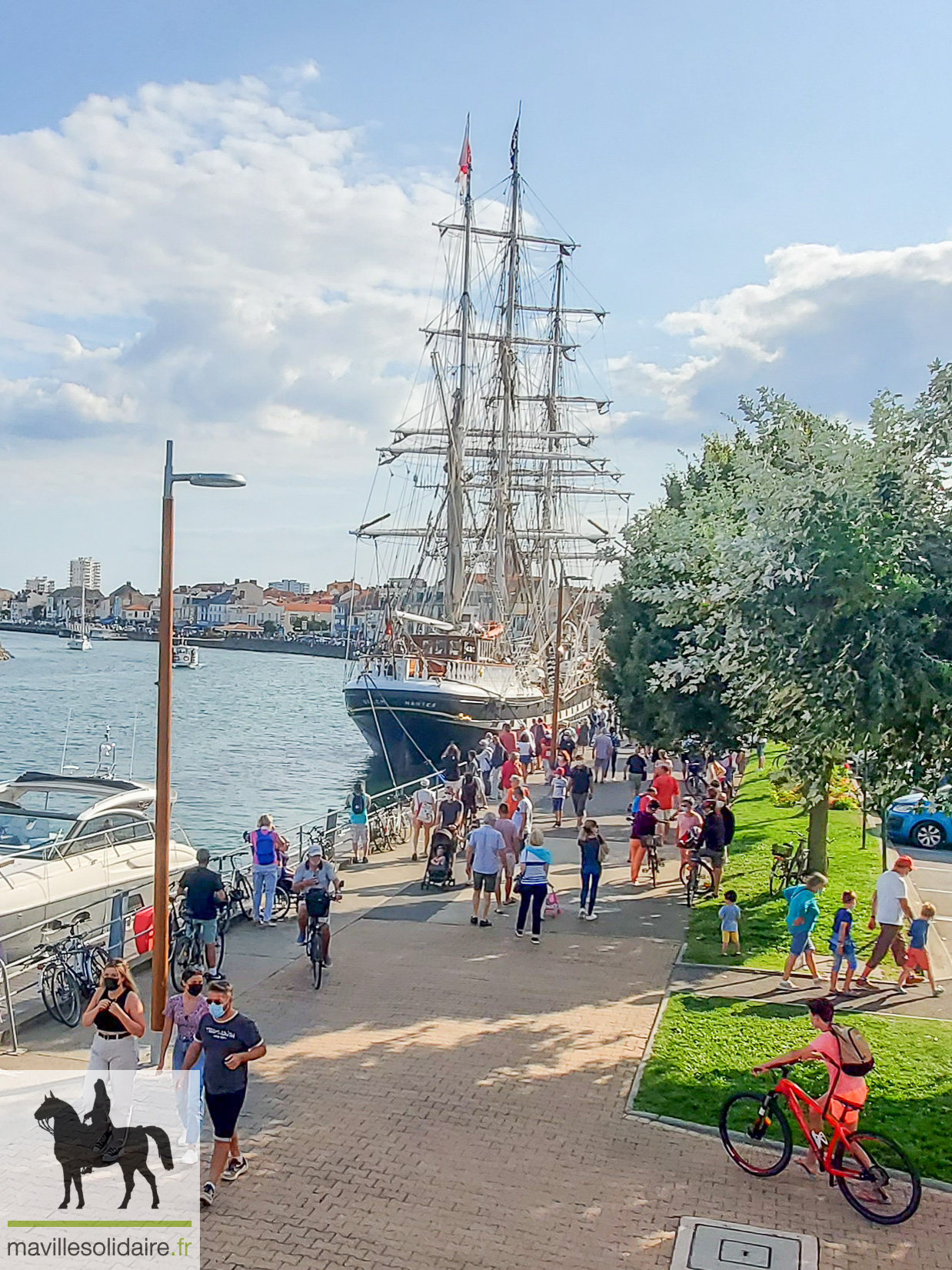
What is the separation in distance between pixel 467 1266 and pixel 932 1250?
3010mm

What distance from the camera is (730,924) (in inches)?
562

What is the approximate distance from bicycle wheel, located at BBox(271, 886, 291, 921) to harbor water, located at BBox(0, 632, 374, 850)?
5769 mm

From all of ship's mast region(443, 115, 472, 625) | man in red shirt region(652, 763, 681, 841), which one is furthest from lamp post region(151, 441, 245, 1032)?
ship's mast region(443, 115, 472, 625)

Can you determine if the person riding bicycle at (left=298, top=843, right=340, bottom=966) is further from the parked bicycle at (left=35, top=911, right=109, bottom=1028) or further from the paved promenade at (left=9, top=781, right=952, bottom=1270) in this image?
the parked bicycle at (left=35, top=911, right=109, bottom=1028)

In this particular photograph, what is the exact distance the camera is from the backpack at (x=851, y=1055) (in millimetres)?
7859

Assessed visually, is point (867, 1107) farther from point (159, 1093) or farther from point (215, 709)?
point (215, 709)

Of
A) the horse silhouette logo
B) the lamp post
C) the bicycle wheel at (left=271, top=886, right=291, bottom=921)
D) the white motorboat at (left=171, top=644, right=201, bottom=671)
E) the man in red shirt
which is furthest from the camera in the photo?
the white motorboat at (left=171, top=644, right=201, bottom=671)

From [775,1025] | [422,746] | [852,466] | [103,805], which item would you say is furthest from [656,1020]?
[422,746]

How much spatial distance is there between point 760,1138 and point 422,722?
44.1m

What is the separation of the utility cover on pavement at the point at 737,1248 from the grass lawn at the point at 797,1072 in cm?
167

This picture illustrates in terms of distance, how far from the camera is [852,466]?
34.3 feet

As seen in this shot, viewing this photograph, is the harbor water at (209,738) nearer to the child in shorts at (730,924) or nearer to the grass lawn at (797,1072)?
the child in shorts at (730,924)

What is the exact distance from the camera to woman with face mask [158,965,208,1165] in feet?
27.0

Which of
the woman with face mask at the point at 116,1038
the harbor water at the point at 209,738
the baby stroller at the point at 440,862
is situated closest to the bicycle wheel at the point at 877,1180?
the woman with face mask at the point at 116,1038
